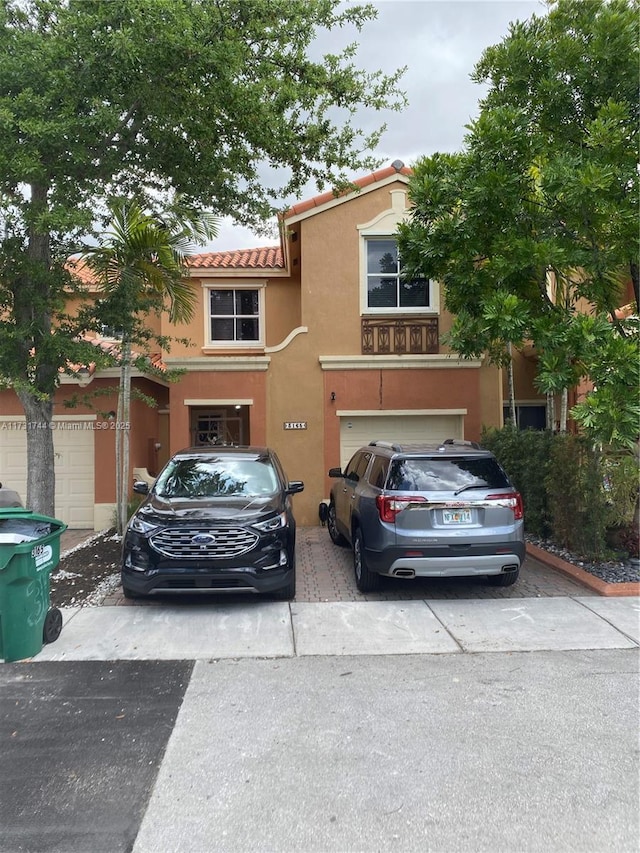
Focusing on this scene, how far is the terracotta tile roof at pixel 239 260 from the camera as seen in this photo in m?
13.6

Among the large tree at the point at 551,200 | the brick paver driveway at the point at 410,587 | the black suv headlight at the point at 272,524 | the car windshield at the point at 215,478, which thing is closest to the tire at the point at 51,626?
the brick paver driveway at the point at 410,587

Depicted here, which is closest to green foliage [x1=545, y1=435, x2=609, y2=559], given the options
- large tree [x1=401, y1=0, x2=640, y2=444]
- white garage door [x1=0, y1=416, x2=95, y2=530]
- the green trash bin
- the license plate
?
large tree [x1=401, y1=0, x2=640, y2=444]

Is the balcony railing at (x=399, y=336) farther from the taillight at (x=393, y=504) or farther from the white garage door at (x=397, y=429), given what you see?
the taillight at (x=393, y=504)

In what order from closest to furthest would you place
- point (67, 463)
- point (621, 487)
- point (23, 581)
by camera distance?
point (23, 581)
point (621, 487)
point (67, 463)

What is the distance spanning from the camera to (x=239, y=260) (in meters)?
14.2

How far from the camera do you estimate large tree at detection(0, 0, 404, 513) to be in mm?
6520

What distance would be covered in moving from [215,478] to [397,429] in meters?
5.49

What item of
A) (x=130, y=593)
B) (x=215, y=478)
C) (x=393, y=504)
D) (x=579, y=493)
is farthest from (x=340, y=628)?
(x=579, y=493)

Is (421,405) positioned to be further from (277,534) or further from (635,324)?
(277,534)

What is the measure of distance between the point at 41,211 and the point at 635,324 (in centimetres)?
745

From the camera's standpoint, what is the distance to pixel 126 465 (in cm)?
995

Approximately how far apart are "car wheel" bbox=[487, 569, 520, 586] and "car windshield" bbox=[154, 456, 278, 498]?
2905 millimetres

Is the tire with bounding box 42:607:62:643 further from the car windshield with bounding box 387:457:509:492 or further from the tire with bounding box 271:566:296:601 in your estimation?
the car windshield with bounding box 387:457:509:492

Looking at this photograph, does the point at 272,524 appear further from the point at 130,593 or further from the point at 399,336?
the point at 399,336
